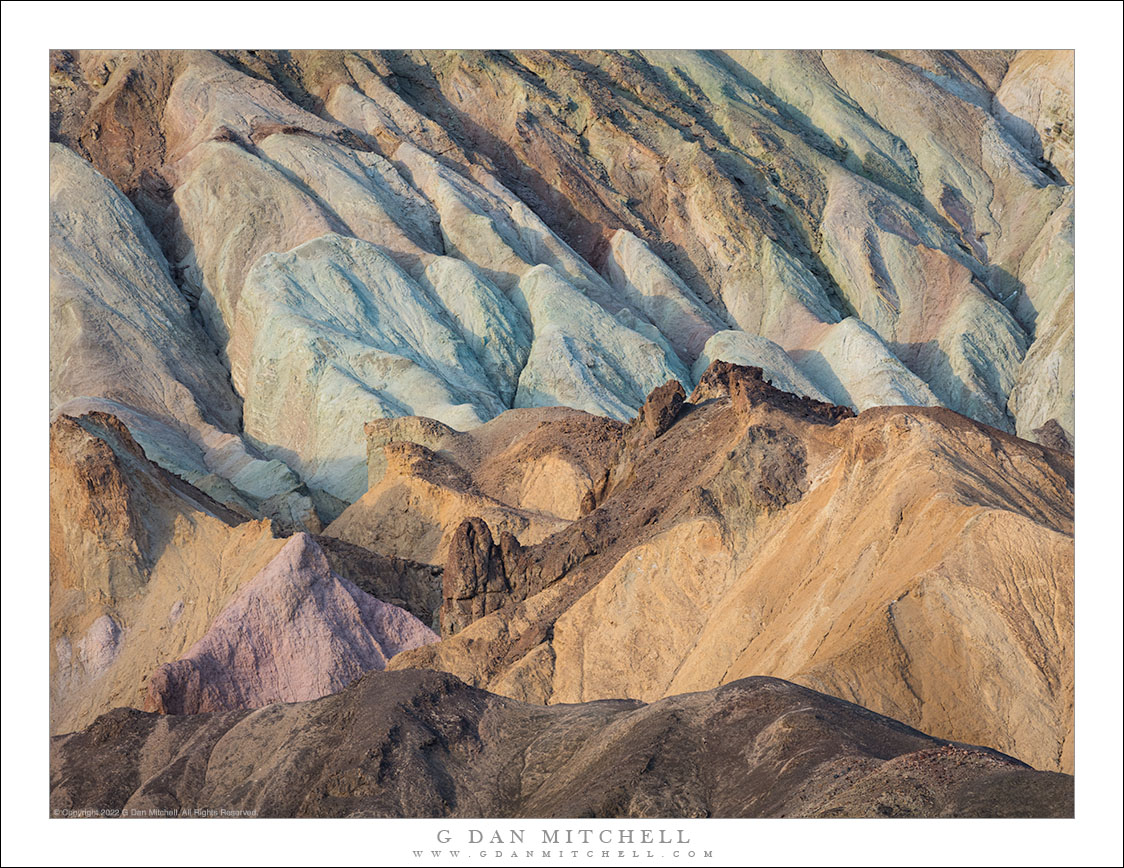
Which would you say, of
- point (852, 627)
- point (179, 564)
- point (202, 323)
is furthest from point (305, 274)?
point (852, 627)

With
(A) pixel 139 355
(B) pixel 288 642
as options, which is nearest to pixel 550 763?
(B) pixel 288 642

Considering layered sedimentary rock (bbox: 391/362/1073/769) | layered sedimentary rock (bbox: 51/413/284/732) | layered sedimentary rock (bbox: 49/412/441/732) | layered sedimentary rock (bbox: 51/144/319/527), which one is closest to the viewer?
layered sedimentary rock (bbox: 391/362/1073/769)

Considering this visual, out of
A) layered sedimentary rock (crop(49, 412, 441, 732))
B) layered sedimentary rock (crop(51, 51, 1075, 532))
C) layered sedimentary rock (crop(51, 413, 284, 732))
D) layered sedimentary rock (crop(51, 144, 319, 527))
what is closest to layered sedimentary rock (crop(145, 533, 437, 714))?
layered sedimentary rock (crop(49, 412, 441, 732))

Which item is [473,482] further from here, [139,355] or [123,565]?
[139,355]

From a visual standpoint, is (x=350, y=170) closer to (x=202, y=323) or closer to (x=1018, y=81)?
(x=202, y=323)

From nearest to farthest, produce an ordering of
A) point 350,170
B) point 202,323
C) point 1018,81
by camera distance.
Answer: point 202,323
point 350,170
point 1018,81

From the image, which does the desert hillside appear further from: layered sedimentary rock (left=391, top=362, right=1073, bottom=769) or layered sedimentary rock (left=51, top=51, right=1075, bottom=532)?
layered sedimentary rock (left=51, top=51, right=1075, bottom=532)
